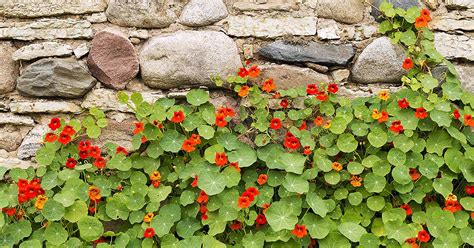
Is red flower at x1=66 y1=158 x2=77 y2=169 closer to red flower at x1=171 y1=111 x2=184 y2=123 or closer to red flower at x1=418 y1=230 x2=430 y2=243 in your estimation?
red flower at x1=171 y1=111 x2=184 y2=123

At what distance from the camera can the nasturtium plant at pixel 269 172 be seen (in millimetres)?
2896

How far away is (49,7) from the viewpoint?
311 centimetres

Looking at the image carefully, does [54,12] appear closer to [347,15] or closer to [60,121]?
[60,121]

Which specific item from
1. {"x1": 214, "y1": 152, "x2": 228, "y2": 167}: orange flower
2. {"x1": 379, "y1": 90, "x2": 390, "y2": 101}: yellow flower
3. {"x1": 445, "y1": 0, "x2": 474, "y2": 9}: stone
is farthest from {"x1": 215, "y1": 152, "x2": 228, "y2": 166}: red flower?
{"x1": 445, "y1": 0, "x2": 474, "y2": 9}: stone

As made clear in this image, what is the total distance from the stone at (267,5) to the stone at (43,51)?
0.97 metres

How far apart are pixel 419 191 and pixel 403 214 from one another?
0.16 meters

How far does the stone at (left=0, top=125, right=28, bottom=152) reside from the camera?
317cm

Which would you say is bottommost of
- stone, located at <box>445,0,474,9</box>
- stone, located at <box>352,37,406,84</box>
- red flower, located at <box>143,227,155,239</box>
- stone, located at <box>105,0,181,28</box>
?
red flower, located at <box>143,227,155,239</box>

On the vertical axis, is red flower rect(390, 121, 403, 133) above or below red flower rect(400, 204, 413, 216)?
above

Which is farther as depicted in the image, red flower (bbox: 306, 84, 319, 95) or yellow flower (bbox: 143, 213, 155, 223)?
red flower (bbox: 306, 84, 319, 95)

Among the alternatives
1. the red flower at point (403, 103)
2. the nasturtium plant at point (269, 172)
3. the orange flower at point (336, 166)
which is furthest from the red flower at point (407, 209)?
the red flower at point (403, 103)

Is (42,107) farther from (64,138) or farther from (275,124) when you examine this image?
(275,124)

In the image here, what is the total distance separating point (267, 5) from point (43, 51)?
1.26m

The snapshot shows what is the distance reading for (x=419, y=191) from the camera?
9.68 ft
